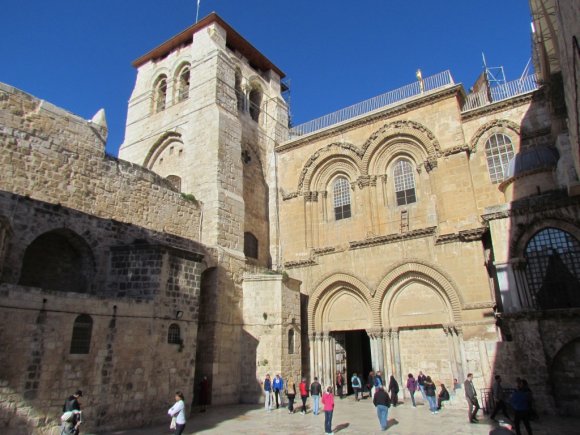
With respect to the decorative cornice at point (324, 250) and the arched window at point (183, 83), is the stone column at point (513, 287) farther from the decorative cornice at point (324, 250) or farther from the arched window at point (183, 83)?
the arched window at point (183, 83)

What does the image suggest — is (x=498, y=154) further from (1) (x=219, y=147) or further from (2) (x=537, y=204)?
(1) (x=219, y=147)

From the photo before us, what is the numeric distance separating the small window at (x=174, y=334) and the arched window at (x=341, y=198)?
890 cm

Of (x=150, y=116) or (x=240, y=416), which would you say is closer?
(x=240, y=416)

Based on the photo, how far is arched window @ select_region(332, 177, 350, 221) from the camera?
18234 mm

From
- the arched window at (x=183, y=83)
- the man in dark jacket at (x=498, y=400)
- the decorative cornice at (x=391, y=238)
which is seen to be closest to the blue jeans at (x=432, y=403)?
the man in dark jacket at (x=498, y=400)

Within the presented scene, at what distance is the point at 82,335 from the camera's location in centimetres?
933

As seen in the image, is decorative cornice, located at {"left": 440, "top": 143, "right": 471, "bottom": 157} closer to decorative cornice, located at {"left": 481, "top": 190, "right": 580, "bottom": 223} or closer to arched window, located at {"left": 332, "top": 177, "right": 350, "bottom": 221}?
decorative cornice, located at {"left": 481, "top": 190, "right": 580, "bottom": 223}

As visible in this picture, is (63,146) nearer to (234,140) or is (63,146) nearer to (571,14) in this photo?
(234,140)

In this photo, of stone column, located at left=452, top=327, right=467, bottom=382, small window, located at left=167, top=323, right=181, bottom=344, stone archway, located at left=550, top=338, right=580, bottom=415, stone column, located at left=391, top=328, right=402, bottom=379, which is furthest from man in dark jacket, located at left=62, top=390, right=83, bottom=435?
stone archway, located at left=550, top=338, right=580, bottom=415

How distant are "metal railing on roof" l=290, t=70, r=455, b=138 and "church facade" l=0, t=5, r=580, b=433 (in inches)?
3.5

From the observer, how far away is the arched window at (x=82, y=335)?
9164mm

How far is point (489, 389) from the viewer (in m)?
12.2

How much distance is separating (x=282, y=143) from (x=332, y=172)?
3427mm

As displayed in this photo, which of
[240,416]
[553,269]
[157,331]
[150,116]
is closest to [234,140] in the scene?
[150,116]
